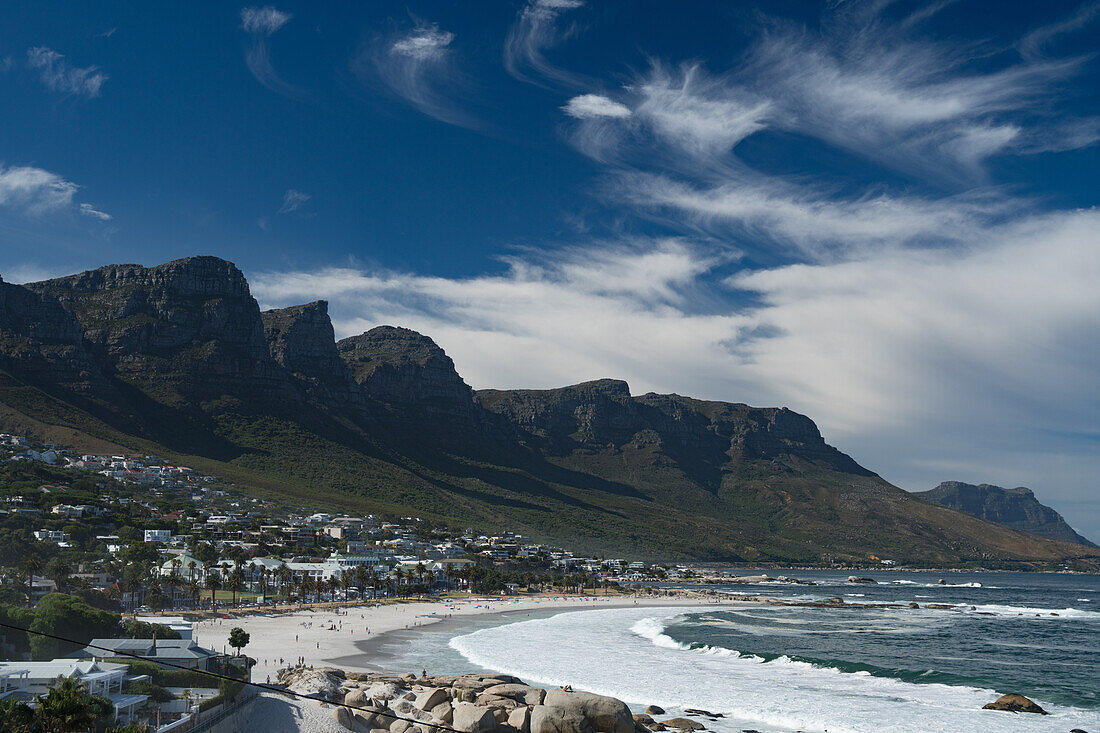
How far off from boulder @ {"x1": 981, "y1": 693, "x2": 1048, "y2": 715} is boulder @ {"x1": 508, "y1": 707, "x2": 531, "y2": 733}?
94.1 feet

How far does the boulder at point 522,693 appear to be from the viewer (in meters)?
35.0

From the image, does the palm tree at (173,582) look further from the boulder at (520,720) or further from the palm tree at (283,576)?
the boulder at (520,720)

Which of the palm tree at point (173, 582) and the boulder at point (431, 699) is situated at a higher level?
the boulder at point (431, 699)

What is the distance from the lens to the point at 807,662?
192 feet

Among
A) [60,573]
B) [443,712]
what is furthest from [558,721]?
[60,573]

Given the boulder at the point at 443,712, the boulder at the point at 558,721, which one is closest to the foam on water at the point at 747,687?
the boulder at the point at 558,721

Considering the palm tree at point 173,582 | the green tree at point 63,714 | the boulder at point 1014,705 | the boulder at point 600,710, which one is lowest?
Result: the palm tree at point 173,582

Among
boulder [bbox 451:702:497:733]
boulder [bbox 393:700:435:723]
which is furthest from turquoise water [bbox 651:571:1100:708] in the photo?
boulder [bbox 393:700:435:723]

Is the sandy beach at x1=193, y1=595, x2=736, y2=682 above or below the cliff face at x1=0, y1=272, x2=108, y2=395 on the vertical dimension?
below

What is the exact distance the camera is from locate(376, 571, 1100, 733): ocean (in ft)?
136

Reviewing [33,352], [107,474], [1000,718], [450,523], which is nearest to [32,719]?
[1000,718]

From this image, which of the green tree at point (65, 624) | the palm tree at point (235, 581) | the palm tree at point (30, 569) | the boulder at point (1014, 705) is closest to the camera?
the green tree at point (65, 624)

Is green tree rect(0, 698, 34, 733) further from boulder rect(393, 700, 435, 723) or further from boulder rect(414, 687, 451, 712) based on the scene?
boulder rect(414, 687, 451, 712)

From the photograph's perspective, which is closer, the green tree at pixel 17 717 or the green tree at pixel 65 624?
the green tree at pixel 17 717
